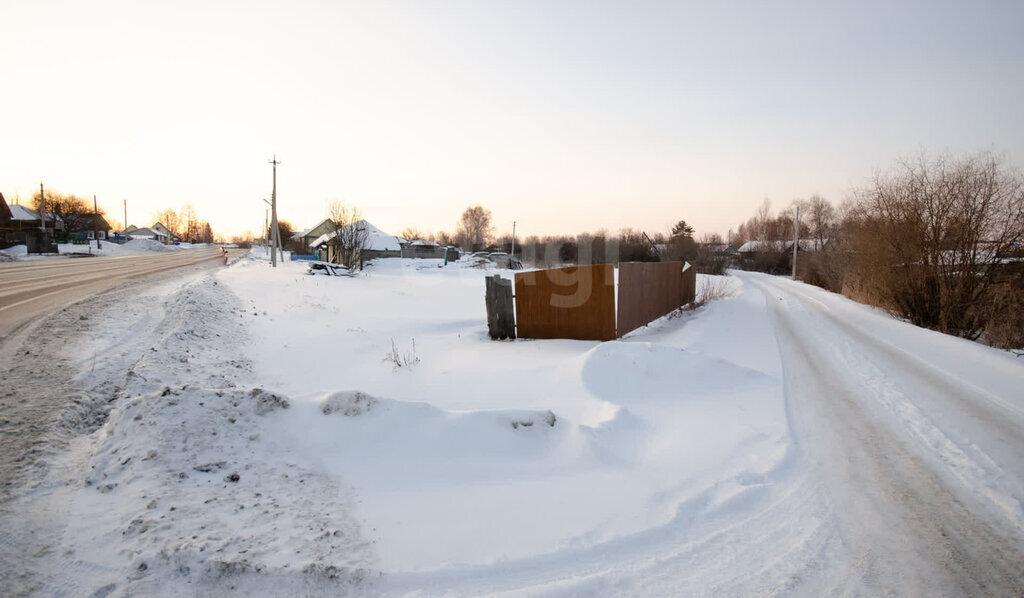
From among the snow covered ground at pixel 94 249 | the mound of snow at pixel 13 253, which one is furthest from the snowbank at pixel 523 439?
the snow covered ground at pixel 94 249

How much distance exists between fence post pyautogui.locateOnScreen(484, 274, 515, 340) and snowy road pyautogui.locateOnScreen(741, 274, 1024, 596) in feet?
15.0

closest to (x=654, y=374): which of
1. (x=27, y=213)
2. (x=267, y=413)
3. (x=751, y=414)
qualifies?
(x=751, y=414)

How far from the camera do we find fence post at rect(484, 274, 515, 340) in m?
8.61

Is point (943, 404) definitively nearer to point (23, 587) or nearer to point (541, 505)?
point (541, 505)

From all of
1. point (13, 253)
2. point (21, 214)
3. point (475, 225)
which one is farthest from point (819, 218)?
point (21, 214)

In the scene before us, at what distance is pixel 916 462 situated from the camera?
4.05 m

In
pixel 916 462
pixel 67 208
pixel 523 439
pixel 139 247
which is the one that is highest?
pixel 67 208

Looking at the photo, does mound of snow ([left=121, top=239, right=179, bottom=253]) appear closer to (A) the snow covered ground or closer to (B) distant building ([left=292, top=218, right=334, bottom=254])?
(A) the snow covered ground

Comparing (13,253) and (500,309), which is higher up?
(13,253)

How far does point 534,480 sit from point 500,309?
526 cm

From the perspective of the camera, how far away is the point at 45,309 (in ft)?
31.9

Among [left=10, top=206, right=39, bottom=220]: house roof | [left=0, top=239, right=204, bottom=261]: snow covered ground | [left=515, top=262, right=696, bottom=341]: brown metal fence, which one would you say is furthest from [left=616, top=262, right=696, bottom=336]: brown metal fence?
[left=10, top=206, right=39, bottom=220]: house roof

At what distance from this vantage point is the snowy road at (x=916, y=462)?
268 centimetres

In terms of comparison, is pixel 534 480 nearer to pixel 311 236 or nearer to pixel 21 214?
pixel 311 236
